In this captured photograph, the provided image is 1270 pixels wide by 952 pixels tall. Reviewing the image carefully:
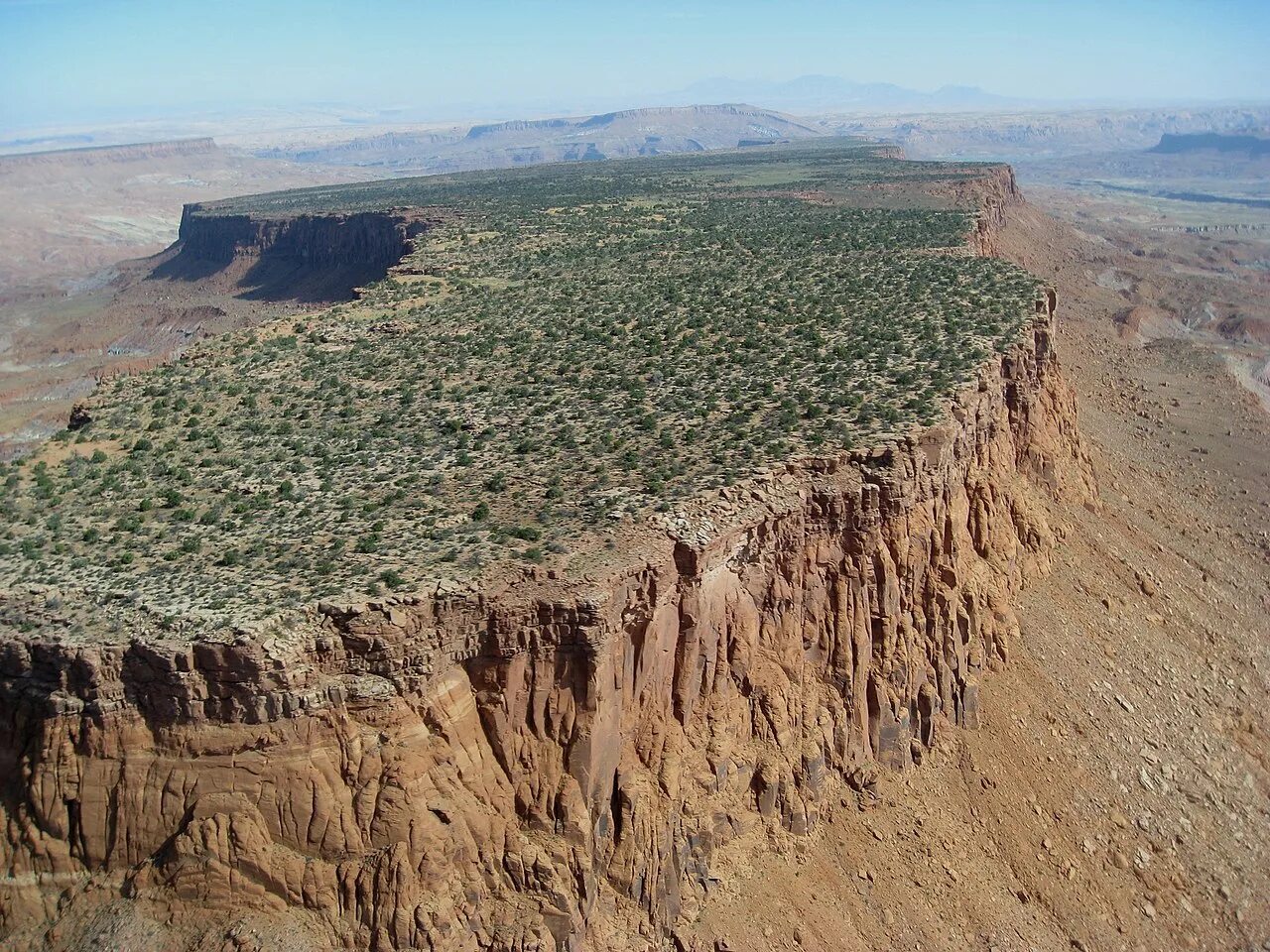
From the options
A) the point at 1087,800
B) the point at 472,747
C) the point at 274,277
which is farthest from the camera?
the point at 274,277

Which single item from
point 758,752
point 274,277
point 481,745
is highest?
point 274,277

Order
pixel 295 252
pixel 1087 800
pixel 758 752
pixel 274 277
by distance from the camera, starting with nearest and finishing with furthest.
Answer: pixel 758 752 → pixel 1087 800 → pixel 274 277 → pixel 295 252

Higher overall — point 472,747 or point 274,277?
point 274,277

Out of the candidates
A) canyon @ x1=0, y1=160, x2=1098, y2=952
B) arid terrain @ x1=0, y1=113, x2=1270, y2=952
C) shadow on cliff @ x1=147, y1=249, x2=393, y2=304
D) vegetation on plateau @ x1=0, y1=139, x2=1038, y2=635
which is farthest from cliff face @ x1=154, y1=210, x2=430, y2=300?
canyon @ x1=0, y1=160, x2=1098, y2=952

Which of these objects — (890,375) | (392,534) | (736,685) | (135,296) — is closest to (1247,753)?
(890,375)

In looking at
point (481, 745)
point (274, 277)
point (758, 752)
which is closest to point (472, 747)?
point (481, 745)

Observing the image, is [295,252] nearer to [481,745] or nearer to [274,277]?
[274,277]
